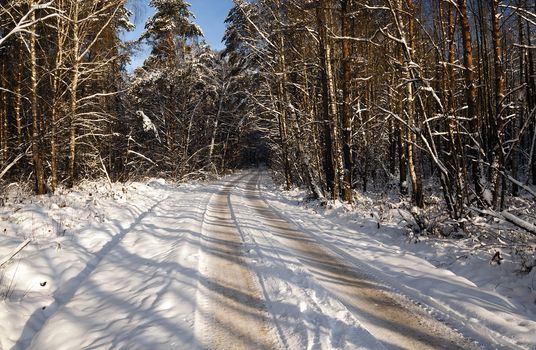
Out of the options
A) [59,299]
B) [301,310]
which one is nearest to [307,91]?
[301,310]

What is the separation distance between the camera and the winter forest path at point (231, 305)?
356cm

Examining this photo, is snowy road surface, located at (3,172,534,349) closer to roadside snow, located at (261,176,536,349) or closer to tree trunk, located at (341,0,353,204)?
roadside snow, located at (261,176,536,349)

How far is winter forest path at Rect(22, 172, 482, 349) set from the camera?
356 cm

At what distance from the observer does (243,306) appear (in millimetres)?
4402

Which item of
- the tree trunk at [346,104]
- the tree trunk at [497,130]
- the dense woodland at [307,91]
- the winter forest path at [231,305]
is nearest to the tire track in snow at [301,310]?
the winter forest path at [231,305]

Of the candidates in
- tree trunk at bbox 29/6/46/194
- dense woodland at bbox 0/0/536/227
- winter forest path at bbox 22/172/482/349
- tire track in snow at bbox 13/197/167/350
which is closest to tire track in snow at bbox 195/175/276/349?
winter forest path at bbox 22/172/482/349

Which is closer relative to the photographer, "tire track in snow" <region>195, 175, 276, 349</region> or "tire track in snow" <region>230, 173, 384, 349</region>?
"tire track in snow" <region>230, 173, 384, 349</region>

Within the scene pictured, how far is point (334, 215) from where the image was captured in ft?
37.2

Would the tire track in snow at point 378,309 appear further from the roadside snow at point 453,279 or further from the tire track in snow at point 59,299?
the tire track in snow at point 59,299

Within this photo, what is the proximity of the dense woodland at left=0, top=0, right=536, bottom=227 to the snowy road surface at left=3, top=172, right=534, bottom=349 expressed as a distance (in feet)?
6.82

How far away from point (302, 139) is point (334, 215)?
5751mm

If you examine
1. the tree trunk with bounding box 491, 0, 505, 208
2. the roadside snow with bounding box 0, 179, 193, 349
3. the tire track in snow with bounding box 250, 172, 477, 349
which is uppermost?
the tree trunk with bounding box 491, 0, 505, 208

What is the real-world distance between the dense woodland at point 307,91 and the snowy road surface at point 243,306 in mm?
2080

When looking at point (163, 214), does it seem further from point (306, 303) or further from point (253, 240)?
point (306, 303)
